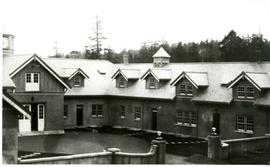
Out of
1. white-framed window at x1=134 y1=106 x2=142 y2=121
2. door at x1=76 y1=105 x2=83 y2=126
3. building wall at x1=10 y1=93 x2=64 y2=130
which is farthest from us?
door at x1=76 y1=105 x2=83 y2=126

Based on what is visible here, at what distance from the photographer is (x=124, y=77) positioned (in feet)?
126

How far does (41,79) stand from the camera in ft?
108

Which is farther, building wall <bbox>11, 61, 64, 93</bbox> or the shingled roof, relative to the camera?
building wall <bbox>11, 61, 64, 93</bbox>

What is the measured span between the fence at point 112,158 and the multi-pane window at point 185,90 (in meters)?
12.1

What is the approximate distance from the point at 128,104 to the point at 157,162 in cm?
1672

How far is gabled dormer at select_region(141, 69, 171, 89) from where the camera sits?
35772 mm

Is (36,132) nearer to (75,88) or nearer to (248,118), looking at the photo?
(75,88)

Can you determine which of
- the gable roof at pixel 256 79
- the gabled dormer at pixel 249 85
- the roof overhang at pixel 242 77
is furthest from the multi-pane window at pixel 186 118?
the gable roof at pixel 256 79

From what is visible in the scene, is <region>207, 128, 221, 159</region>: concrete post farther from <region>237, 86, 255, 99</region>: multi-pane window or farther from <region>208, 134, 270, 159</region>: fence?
<region>237, 86, 255, 99</region>: multi-pane window

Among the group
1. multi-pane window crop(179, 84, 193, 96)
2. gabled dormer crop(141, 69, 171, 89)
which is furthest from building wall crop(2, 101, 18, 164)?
gabled dormer crop(141, 69, 171, 89)

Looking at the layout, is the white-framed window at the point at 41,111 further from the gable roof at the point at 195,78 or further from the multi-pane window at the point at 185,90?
the multi-pane window at the point at 185,90

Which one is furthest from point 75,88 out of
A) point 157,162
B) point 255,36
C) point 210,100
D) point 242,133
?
point 255,36

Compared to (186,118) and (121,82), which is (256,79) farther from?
(121,82)

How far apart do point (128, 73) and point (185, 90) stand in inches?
286
